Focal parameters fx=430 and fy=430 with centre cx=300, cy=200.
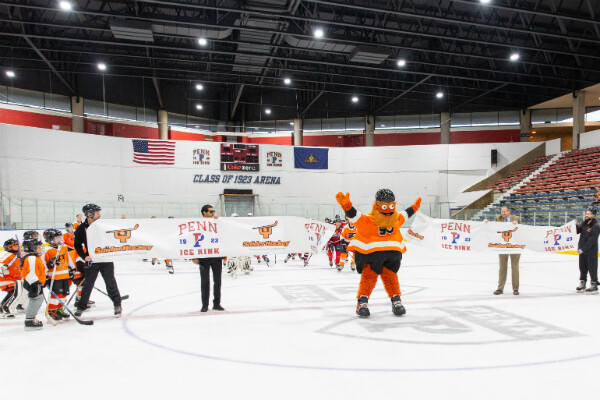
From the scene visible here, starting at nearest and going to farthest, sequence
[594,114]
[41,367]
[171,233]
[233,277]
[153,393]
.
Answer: [153,393] < [41,367] < [171,233] < [233,277] < [594,114]

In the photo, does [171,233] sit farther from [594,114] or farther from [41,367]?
[594,114]

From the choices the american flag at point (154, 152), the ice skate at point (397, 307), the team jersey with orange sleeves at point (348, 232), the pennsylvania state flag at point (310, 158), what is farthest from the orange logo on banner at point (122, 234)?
the pennsylvania state flag at point (310, 158)

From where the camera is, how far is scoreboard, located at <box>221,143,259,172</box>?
25.9 meters

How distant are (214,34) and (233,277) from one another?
484 inches

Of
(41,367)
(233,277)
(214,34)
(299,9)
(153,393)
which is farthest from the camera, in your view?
(214,34)

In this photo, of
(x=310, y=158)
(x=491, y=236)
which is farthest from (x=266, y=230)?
(x=310, y=158)

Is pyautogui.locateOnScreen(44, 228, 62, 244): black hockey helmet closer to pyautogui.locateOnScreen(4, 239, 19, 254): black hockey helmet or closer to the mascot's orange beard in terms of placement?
pyautogui.locateOnScreen(4, 239, 19, 254): black hockey helmet

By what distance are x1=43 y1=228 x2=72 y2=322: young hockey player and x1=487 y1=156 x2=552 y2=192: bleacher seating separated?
25605 mm

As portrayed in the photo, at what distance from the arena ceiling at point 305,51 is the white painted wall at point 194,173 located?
3956 mm

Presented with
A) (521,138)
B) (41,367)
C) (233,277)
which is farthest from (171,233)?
(521,138)

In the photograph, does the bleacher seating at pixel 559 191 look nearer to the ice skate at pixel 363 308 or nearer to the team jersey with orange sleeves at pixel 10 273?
the ice skate at pixel 363 308

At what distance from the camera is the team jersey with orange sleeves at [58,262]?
5809 millimetres

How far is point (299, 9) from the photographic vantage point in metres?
17.3

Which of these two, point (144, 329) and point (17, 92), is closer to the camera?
point (144, 329)
